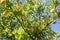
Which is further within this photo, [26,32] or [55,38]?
[55,38]

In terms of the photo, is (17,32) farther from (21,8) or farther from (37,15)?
(37,15)

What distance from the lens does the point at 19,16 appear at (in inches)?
297

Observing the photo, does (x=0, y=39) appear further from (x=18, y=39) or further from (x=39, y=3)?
(x=18, y=39)

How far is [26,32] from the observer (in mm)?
7695

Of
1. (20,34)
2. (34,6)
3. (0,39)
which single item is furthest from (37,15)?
(0,39)

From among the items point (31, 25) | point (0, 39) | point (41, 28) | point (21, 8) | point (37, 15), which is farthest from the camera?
point (0, 39)

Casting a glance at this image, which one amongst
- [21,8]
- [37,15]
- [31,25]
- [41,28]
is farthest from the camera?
[37,15]

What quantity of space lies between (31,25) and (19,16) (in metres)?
0.95

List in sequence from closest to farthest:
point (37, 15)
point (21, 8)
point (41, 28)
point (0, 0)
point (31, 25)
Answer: point (0, 0) < point (21, 8) < point (41, 28) < point (31, 25) < point (37, 15)

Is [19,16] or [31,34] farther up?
[19,16]

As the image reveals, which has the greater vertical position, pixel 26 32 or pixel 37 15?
pixel 37 15

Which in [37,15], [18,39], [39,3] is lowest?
[18,39]

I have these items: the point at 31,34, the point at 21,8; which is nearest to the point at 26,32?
the point at 31,34

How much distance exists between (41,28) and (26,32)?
587mm
